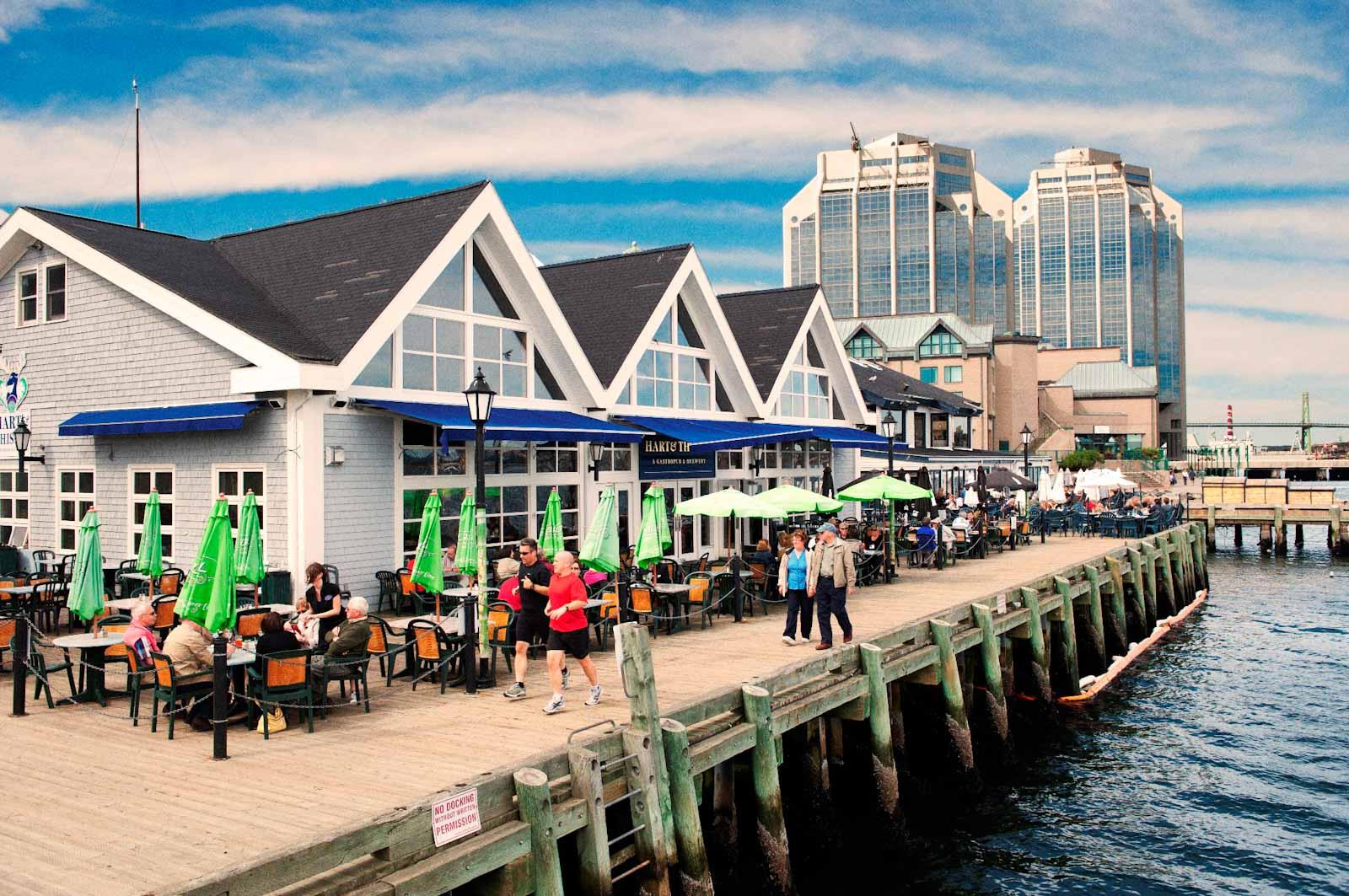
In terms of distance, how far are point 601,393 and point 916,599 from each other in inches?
312

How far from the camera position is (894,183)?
14200cm

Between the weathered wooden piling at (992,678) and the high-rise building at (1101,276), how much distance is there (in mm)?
144121

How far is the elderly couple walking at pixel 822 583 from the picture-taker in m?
14.5

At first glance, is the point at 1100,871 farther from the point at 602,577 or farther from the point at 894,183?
the point at 894,183

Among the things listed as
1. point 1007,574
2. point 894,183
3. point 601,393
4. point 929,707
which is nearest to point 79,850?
point 929,707

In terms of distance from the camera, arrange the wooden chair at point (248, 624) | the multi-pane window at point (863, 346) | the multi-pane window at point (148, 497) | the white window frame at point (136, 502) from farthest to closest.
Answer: the multi-pane window at point (863, 346)
the multi-pane window at point (148, 497)
the white window frame at point (136, 502)
the wooden chair at point (248, 624)

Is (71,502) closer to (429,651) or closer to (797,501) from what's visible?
(429,651)

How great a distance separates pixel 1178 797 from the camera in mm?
14461

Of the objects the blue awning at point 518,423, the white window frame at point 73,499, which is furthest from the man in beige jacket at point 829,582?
the white window frame at point 73,499

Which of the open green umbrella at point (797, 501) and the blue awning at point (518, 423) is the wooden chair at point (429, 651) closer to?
the blue awning at point (518, 423)

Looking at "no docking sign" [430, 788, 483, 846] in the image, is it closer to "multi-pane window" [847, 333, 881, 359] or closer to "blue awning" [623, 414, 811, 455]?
"blue awning" [623, 414, 811, 455]

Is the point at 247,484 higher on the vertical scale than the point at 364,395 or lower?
lower

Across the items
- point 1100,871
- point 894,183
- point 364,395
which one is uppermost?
point 894,183

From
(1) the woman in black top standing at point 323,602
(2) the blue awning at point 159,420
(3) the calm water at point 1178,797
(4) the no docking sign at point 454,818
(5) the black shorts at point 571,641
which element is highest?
(2) the blue awning at point 159,420
